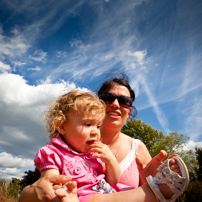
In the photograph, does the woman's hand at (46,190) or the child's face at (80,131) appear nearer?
the woman's hand at (46,190)

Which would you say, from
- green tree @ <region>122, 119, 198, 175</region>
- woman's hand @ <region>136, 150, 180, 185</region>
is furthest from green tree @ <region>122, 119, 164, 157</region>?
woman's hand @ <region>136, 150, 180, 185</region>

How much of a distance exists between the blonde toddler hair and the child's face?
0.19 feet

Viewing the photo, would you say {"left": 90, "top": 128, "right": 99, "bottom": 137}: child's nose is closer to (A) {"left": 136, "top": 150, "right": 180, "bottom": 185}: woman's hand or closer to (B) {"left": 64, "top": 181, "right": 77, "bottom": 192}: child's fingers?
(B) {"left": 64, "top": 181, "right": 77, "bottom": 192}: child's fingers

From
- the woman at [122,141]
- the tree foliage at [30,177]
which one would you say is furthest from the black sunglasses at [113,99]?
the tree foliage at [30,177]

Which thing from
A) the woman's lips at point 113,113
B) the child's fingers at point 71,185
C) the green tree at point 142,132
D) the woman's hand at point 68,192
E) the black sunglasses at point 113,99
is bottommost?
the woman's hand at point 68,192

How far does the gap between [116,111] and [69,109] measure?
1.31m

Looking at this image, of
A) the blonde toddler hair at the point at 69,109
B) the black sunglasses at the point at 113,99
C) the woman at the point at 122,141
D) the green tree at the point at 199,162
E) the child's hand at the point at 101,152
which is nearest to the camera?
the child's hand at the point at 101,152

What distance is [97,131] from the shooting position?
2.22 meters

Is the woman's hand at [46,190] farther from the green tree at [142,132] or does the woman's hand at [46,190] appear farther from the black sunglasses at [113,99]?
the green tree at [142,132]

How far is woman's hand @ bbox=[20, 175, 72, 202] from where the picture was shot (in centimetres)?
162

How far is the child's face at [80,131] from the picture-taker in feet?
6.93

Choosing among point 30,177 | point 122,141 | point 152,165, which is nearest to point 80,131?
point 152,165

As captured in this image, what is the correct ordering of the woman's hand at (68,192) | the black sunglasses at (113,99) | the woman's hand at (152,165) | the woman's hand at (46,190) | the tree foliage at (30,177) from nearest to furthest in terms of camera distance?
the woman's hand at (68,192), the woman's hand at (46,190), the woman's hand at (152,165), the black sunglasses at (113,99), the tree foliage at (30,177)

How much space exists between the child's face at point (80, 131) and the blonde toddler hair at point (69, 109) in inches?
2.3
